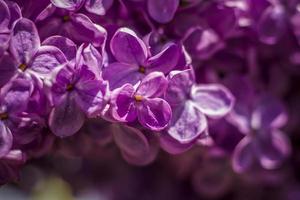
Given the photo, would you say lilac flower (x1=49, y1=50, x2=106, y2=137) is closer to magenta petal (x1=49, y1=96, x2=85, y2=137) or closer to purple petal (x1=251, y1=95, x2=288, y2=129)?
magenta petal (x1=49, y1=96, x2=85, y2=137)

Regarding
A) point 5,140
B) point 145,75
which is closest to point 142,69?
point 145,75

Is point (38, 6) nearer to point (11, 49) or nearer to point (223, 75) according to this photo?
point (11, 49)

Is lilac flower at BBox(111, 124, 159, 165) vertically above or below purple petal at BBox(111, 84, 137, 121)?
below

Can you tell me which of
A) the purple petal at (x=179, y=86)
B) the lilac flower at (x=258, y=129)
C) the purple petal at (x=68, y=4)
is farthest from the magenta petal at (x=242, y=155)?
the purple petal at (x=68, y=4)

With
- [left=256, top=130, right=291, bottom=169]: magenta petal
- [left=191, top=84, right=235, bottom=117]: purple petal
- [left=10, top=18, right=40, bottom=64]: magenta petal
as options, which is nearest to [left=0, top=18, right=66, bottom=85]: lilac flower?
[left=10, top=18, right=40, bottom=64]: magenta petal

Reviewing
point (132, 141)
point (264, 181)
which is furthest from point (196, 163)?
point (132, 141)

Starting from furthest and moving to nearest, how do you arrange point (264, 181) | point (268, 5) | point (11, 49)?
1. point (264, 181)
2. point (268, 5)
3. point (11, 49)

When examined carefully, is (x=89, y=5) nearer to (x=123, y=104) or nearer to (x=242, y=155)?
(x=123, y=104)
